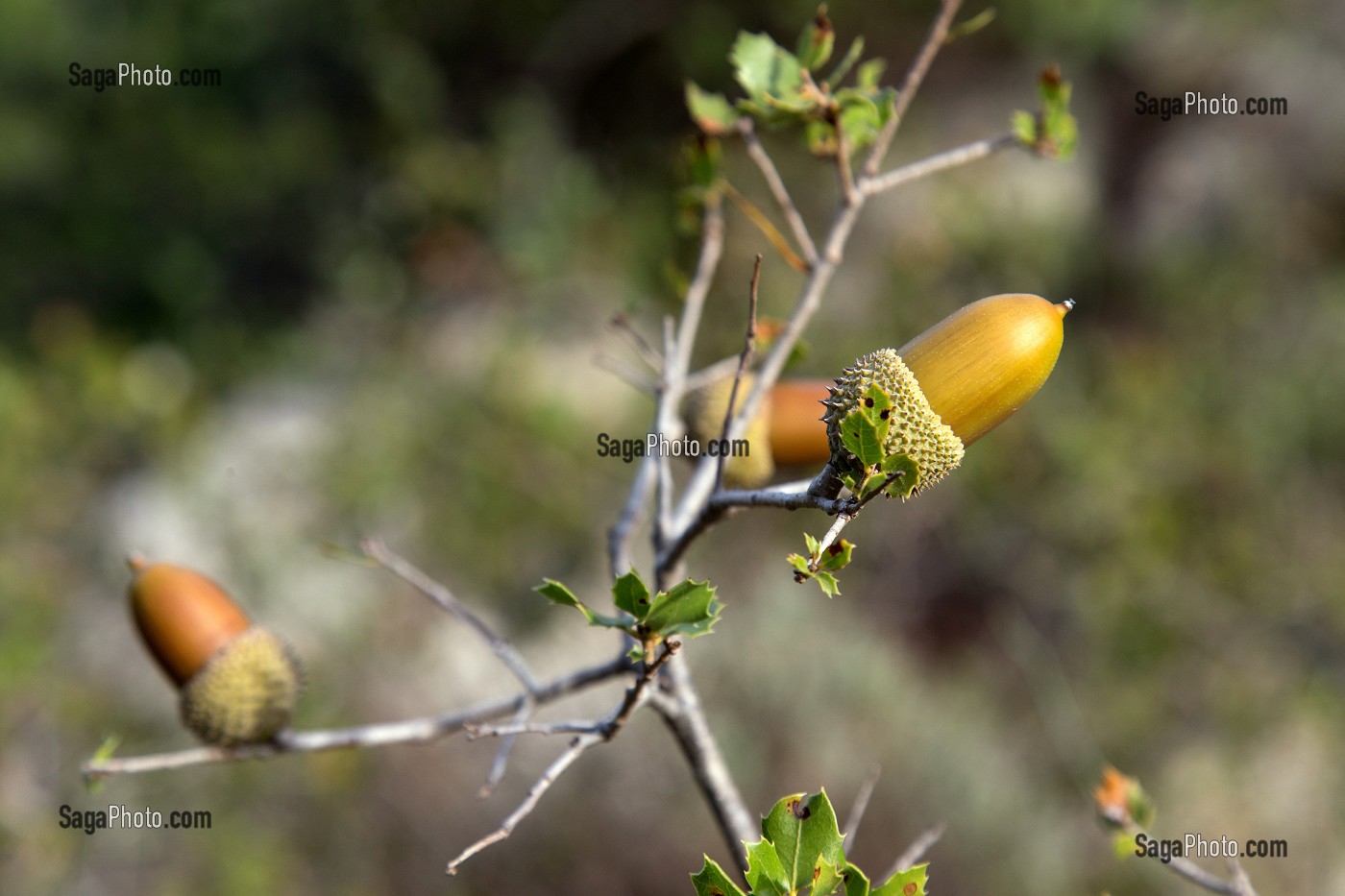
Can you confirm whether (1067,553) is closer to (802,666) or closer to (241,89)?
(802,666)

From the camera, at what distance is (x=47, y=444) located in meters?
4.68

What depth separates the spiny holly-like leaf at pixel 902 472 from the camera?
2.44 feet

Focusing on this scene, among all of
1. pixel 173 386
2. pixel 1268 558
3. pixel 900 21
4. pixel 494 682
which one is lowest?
pixel 494 682

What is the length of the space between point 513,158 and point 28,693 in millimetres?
3202

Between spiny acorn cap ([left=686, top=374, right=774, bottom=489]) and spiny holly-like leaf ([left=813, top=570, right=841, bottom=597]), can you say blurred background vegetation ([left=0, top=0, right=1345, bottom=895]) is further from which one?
spiny holly-like leaf ([left=813, top=570, right=841, bottom=597])

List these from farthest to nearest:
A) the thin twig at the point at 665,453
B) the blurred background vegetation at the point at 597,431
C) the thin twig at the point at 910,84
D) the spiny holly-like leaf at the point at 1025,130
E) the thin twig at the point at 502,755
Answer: the blurred background vegetation at the point at 597,431 → the spiny holly-like leaf at the point at 1025,130 → the thin twig at the point at 910,84 → the thin twig at the point at 665,453 → the thin twig at the point at 502,755

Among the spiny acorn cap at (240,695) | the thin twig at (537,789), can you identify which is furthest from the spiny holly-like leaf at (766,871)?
the spiny acorn cap at (240,695)

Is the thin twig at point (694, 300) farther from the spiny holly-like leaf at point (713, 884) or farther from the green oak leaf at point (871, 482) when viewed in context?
the spiny holly-like leaf at point (713, 884)

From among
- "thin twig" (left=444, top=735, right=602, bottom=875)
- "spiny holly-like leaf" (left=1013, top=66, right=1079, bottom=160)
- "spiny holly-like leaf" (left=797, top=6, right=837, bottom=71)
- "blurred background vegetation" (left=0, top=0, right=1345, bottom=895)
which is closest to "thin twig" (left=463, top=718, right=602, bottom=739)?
"thin twig" (left=444, top=735, right=602, bottom=875)

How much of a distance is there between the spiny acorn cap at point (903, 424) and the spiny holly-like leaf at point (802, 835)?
0.25m

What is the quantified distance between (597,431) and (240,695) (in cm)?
346

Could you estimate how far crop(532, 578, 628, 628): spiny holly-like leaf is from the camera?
2.52 feet

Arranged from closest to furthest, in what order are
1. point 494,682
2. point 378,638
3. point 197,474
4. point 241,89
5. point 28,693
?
point 28,693, point 494,682, point 378,638, point 197,474, point 241,89

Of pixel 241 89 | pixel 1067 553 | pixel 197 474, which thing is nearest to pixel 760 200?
pixel 1067 553
